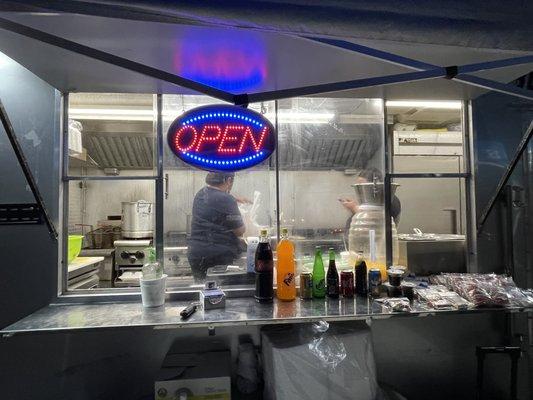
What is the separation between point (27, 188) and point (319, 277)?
1.91 metres

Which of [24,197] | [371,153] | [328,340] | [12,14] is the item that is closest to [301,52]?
[371,153]

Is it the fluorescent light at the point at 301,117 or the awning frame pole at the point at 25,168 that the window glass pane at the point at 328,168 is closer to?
the fluorescent light at the point at 301,117

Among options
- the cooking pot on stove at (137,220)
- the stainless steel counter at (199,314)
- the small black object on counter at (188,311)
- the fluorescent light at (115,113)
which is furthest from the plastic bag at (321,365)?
the cooking pot on stove at (137,220)

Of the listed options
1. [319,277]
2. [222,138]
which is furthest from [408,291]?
[222,138]

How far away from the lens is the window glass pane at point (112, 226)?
3.69 m

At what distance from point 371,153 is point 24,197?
7.59 feet

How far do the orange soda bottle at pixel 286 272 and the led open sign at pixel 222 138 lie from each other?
0.57 m

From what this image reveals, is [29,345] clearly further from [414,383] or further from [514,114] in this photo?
[514,114]

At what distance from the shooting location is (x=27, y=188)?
189 centimetres

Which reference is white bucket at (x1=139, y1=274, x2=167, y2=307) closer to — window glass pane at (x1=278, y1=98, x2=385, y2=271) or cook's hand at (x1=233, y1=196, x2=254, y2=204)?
cook's hand at (x1=233, y1=196, x2=254, y2=204)

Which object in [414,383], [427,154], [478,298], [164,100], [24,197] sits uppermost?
[164,100]

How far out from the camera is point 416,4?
0.85m

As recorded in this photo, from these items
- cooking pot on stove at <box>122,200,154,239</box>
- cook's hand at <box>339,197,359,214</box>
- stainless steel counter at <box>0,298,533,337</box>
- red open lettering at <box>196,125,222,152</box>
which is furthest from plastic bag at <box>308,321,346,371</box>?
cooking pot on stove at <box>122,200,154,239</box>

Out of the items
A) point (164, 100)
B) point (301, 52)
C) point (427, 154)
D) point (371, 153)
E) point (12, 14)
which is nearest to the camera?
point (12, 14)
